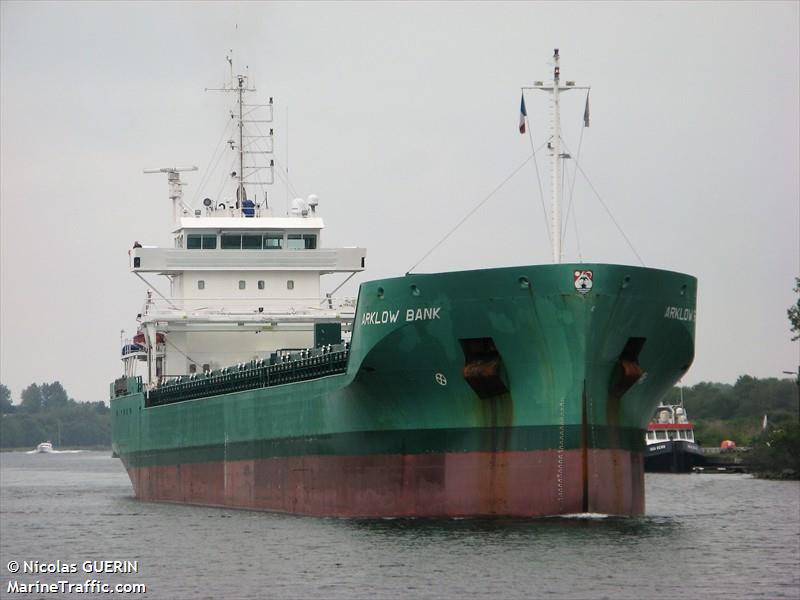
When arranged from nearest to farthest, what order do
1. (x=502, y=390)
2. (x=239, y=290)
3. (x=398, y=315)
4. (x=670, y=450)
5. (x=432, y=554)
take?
(x=432, y=554), (x=502, y=390), (x=398, y=315), (x=239, y=290), (x=670, y=450)

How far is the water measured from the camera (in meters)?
19.7

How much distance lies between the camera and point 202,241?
39625 mm

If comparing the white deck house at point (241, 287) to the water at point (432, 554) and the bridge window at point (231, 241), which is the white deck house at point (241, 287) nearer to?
the bridge window at point (231, 241)

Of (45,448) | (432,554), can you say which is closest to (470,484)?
(432,554)

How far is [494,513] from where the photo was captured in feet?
84.8

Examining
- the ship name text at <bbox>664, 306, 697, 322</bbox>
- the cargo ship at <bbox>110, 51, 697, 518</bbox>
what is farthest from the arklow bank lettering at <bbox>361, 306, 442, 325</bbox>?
the ship name text at <bbox>664, 306, 697, 322</bbox>

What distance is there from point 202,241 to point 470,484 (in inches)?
619

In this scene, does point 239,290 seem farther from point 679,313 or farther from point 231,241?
point 679,313

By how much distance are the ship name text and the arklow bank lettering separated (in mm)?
4133

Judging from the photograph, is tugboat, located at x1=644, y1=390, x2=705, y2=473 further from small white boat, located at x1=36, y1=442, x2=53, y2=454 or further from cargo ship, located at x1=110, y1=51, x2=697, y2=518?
small white boat, located at x1=36, y1=442, x2=53, y2=454

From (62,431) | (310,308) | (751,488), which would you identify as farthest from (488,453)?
(62,431)

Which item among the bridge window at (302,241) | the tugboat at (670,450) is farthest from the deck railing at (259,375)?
the tugboat at (670,450)

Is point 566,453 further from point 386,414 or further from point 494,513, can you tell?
point 386,414

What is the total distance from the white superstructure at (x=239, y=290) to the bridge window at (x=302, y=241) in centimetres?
3
